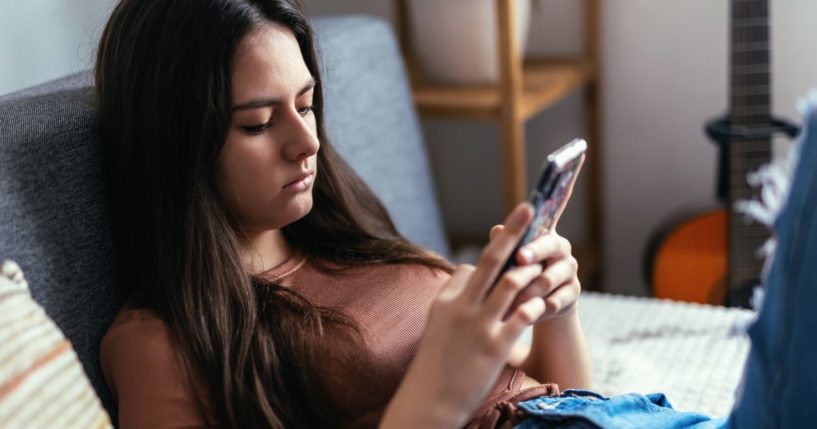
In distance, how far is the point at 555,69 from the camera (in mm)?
2004

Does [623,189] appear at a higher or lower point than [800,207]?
lower

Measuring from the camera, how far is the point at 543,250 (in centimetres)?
83

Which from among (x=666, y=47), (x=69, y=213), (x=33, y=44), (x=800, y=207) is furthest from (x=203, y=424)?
(x=666, y=47)

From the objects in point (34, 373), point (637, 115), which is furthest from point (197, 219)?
point (637, 115)

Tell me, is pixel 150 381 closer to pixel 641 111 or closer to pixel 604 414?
pixel 604 414

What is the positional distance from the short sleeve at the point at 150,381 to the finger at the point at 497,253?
0.29 meters

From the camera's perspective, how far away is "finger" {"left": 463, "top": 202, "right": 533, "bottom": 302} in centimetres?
77

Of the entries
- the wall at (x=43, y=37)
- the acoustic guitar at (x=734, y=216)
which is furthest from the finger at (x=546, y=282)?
the acoustic guitar at (x=734, y=216)

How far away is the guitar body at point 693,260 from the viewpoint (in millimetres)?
1873

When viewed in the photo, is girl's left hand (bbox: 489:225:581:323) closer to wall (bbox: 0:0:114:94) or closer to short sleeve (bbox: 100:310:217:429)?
short sleeve (bbox: 100:310:217:429)

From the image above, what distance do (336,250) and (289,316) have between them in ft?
0.60

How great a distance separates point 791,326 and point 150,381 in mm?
552

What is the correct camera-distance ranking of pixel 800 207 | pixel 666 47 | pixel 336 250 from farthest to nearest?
pixel 666 47
pixel 336 250
pixel 800 207

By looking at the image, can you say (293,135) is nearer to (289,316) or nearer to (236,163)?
(236,163)
